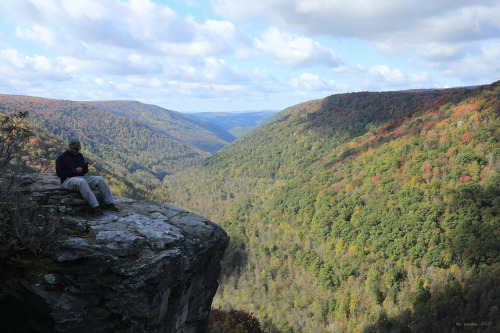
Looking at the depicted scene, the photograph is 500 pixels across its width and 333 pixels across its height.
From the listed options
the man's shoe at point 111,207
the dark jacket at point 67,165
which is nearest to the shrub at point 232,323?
the man's shoe at point 111,207

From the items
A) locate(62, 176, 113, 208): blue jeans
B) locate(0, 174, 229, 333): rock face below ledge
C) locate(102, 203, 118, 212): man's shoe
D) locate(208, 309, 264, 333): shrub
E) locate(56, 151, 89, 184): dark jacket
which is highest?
locate(56, 151, 89, 184): dark jacket

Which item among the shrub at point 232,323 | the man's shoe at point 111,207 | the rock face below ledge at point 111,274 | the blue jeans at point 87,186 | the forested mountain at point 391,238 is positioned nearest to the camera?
the rock face below ledge at point 111,274

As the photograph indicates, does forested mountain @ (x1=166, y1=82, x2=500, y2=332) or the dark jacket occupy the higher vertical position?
the dark jacket

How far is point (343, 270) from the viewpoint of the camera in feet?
139

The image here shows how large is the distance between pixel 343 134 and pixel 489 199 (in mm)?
67147

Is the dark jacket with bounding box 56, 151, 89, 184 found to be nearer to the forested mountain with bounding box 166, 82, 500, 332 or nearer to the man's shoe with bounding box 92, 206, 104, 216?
the man's shoe with bounding box 92, 206, 104, 216

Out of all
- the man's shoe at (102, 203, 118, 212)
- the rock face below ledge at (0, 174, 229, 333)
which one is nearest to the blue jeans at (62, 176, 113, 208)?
the man's shoe at (102, 203, 118, 212)

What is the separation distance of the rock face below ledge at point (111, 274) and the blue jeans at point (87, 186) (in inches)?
14.6

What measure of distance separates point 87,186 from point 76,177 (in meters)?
0.64

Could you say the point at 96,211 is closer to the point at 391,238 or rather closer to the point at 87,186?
the point at 87,186

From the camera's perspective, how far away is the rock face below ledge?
6.20 m

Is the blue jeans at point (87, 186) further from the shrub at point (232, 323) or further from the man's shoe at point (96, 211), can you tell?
the shrub at point (232, 323)

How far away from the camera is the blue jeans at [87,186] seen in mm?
8562

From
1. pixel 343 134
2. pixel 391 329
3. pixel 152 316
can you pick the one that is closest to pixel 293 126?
pixel 343 134
